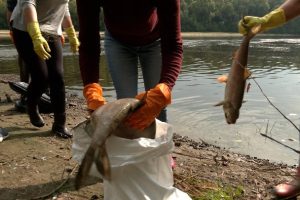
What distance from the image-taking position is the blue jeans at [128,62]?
143 inches

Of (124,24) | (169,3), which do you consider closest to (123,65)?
(124,24)

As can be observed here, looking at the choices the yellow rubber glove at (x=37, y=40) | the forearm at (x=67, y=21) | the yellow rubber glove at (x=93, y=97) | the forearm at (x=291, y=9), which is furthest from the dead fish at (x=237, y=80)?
the forearm at (x=67, y=21)

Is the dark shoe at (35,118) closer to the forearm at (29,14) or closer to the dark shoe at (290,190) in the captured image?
the forearm at (29,14)

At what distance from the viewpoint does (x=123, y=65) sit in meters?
3.65

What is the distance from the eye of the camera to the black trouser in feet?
15.7

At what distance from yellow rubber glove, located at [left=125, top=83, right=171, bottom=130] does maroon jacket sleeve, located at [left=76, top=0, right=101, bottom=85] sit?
588mm

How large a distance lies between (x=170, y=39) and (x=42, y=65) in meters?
2.10

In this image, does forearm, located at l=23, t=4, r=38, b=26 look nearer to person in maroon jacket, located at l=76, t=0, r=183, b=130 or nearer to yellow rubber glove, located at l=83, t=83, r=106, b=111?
person in maroon jacket, located at l=76, t=0, r=183, b=130

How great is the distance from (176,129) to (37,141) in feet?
8.84

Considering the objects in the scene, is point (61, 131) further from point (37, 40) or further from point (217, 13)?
point (217, 13)

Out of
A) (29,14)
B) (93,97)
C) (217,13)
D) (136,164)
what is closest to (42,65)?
(29,14)

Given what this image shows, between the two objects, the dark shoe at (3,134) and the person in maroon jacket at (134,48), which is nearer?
the person in maroon jacket at (134,48)

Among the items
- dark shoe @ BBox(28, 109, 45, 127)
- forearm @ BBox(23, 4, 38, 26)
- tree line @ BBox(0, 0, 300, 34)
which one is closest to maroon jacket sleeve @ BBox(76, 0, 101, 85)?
forearm @ BBox(23, 4, 38, 26)

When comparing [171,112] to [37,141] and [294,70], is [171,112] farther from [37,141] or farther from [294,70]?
[294,70]
